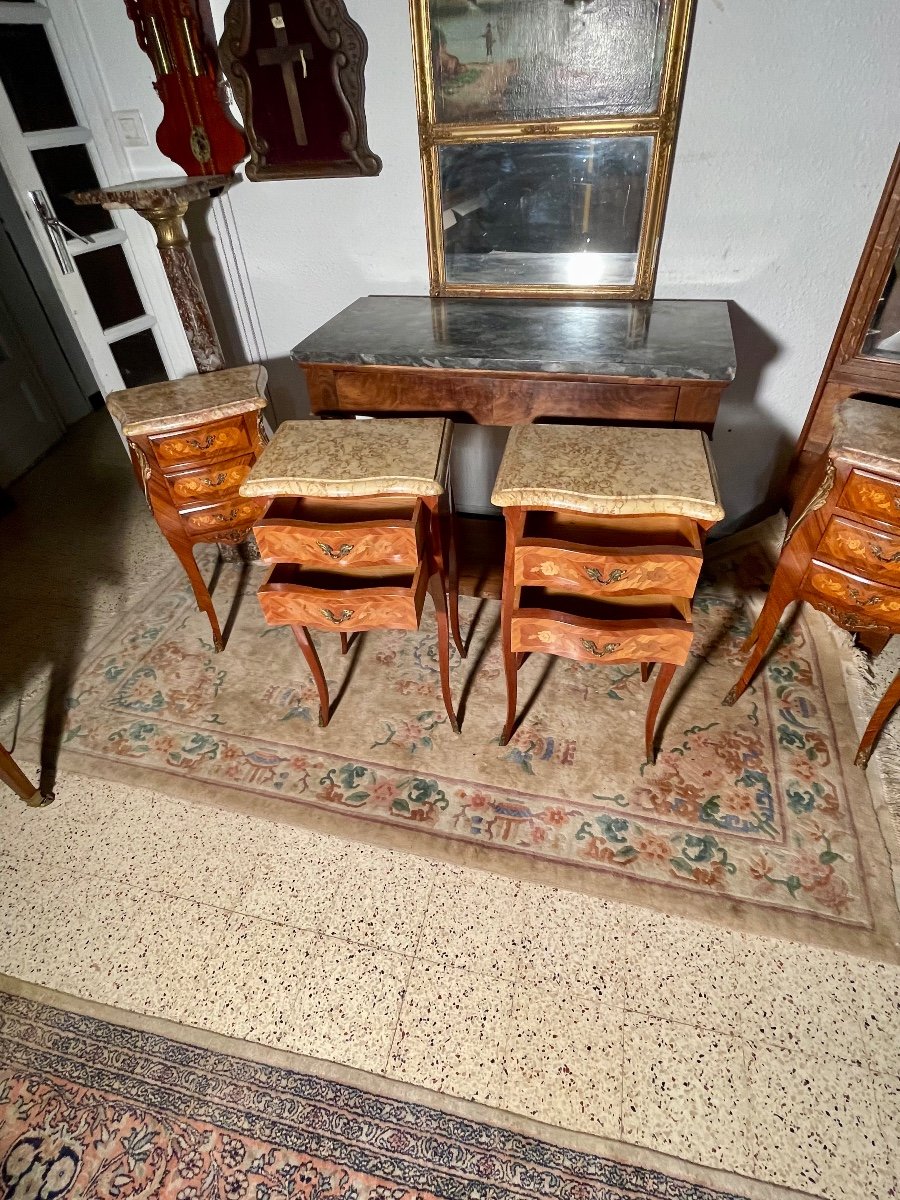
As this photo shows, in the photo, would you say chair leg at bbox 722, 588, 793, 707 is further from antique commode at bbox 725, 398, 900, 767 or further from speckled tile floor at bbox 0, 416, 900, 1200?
speckled tile floor at bbox 0, 416, 900, 1200

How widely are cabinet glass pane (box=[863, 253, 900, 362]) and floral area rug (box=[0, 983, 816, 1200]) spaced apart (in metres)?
2.11

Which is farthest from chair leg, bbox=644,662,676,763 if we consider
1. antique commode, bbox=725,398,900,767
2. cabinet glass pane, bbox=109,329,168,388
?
cabinet glass pane, bbox=109,329,168,388

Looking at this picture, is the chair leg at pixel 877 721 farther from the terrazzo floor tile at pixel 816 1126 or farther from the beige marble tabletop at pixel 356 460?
the beige marble tabletop at pixel 356 460

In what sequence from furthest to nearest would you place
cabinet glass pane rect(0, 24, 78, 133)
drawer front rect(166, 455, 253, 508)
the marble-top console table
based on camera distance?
cabinet glass pane rect(0, 24, 78, 133) → drawer front rect(166, 455, 253, 508) → the marble-top console table

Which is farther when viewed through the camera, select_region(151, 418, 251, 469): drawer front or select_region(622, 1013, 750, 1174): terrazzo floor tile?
select_region(151, 418, 251, 469): drawer front

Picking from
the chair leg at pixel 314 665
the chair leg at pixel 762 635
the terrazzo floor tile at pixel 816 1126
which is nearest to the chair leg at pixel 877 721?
the chair leg at pixel 762 635

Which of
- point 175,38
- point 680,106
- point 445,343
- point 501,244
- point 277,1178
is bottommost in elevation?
→ point 277,1178

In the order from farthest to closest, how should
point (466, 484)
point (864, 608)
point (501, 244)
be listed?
point (466, 484) < point (501, 244) < point (864, 608)

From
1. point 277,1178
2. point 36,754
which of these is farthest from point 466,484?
point 277,1178

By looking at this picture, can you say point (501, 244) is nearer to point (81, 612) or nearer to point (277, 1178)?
point (81, 612)

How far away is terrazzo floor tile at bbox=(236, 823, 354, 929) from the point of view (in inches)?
58.2

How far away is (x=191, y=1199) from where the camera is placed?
3.63 ft

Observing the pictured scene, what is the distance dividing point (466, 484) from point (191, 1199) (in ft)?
7.50

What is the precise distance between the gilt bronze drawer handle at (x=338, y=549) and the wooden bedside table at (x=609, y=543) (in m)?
0.38
